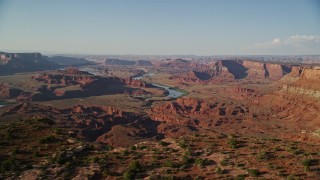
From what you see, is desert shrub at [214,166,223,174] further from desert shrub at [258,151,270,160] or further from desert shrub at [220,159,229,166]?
desert shrub at [258,151,270,160]

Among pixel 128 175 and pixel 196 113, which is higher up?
pixel 128 175

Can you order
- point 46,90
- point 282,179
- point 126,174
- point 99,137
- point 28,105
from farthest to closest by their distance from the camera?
point 46,90 < point 28,105 < point 99,137 < point 126,174 < point 282,179

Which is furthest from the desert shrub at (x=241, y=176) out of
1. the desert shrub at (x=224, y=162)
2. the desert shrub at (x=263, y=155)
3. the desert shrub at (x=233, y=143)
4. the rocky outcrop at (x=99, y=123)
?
the rocky outcrop at (x=99, y=123)

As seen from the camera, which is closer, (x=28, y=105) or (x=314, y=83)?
(x=314, y=83)

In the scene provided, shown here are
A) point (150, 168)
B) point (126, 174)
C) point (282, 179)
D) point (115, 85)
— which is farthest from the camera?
point (115, 85)

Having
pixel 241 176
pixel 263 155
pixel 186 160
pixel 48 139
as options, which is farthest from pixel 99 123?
pixel 241 176

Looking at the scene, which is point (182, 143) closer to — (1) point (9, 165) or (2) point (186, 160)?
(2) point (186, 160)

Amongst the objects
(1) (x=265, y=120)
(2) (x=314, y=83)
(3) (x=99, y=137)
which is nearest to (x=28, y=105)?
(3) (x=99, y=137)

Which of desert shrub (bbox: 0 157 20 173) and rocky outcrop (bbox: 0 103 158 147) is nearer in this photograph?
desert shrub (bbox: 0 157 20 173)

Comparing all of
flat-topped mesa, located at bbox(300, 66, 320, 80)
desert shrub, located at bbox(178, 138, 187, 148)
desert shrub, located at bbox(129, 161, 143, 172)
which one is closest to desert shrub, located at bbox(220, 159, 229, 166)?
desert shrub, located at bbox(178, 138, 187, 148)

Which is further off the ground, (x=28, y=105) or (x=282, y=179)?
(x=282, y=179)

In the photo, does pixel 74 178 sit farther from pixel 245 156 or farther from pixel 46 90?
pixel 46 90
